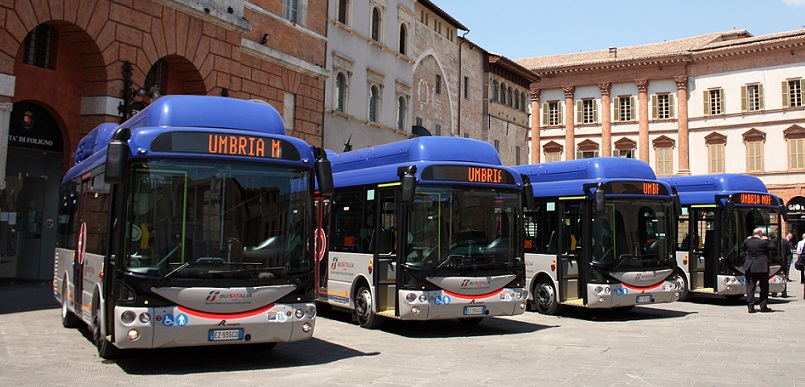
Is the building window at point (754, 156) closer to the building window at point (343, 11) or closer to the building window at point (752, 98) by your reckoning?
the building window at point (752, 98)

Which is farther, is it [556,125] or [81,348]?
[556,125]

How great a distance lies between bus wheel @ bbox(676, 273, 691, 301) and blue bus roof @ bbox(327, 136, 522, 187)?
165 inches

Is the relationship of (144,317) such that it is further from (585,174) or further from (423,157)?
(585,174)

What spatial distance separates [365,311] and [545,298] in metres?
3.91

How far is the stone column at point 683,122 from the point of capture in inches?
2240

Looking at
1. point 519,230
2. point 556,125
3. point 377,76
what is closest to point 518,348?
point 519,230

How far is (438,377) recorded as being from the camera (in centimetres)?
790

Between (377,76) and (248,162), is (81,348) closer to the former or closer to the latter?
(248,162)

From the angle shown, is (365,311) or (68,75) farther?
(68,75)

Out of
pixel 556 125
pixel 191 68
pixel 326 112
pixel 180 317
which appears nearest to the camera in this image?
pixel 180 317

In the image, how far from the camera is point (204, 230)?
770 cm

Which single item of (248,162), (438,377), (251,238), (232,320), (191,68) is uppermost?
(191,68)

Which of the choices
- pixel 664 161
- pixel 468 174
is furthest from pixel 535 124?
pixel 468 174

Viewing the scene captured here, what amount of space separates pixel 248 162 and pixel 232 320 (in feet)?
5.25
